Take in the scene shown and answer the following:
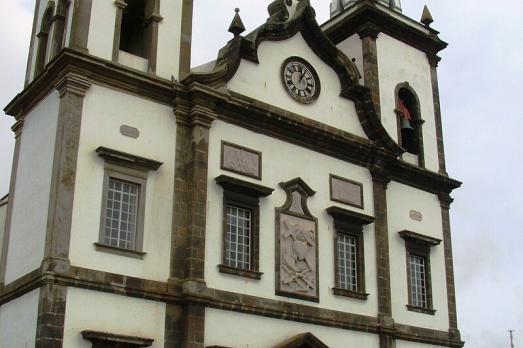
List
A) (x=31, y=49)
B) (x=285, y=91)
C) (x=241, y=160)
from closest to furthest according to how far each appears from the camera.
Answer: (x=241, y=160), (x=31, y=49), (x=285, y=91)

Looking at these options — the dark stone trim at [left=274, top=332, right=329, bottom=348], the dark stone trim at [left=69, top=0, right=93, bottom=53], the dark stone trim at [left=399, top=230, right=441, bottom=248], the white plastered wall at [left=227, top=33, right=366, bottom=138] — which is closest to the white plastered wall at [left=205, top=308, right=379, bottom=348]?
the dark stone trim at [left=274, top=332, right=329, bottom=348]

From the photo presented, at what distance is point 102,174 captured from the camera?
742 inches

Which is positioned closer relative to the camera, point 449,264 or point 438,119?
point 449,264

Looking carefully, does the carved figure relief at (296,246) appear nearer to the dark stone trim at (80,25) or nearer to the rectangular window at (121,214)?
the rectangular window at (121,214)

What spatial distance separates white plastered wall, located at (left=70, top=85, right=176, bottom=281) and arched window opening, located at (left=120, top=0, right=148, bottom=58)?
280 centimetres

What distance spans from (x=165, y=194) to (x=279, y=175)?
145 inches

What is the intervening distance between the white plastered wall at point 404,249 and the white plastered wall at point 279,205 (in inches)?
42.3

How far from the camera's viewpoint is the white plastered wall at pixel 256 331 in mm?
19422

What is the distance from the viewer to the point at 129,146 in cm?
1947

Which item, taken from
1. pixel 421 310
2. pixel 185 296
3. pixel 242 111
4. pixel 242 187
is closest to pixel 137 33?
pixel 242 111

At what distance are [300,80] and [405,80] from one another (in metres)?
5.52

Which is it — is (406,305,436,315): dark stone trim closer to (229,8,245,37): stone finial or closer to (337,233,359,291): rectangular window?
(337,233,359,291): rectangular window

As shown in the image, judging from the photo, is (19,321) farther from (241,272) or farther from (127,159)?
(241,272)

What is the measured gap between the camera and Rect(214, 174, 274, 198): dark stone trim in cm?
2044
